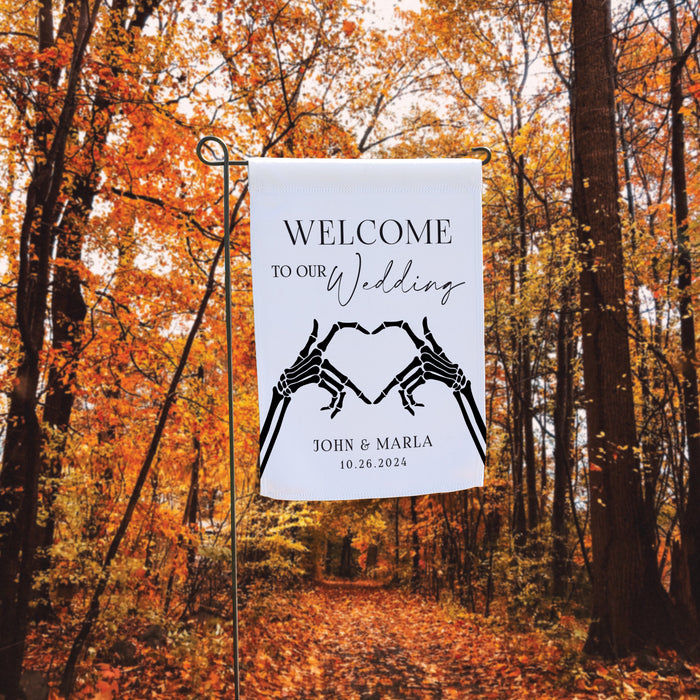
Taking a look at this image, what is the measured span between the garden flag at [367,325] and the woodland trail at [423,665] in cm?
412

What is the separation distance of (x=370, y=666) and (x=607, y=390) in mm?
4996

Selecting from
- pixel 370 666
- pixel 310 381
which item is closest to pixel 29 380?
pixel 310 381

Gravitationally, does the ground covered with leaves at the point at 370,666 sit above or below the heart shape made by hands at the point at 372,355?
below

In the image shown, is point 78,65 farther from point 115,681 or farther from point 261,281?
point 115,681

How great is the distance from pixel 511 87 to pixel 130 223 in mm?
7546

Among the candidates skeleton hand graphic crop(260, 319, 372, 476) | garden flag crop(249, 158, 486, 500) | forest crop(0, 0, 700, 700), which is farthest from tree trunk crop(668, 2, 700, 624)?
skeleton hand graphic crop(260, 319, 372, 476)

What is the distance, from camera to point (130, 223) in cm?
725

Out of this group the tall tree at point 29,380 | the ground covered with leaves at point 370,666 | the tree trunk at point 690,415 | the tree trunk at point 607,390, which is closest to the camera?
the tall tree at point 29,380

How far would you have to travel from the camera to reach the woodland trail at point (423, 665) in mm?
4953

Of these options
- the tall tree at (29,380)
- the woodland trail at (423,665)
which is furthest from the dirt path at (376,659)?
the tall tree at (29,380)

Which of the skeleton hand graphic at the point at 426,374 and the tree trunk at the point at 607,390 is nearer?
the skeleton hand graphic at the point at 426,374

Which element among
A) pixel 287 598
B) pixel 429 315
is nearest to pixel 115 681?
pixel 429 315

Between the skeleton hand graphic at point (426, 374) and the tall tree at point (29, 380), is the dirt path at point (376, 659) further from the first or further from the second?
the skeleton hand graphic at point (426, 374)

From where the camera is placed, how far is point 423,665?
22.8 feet
